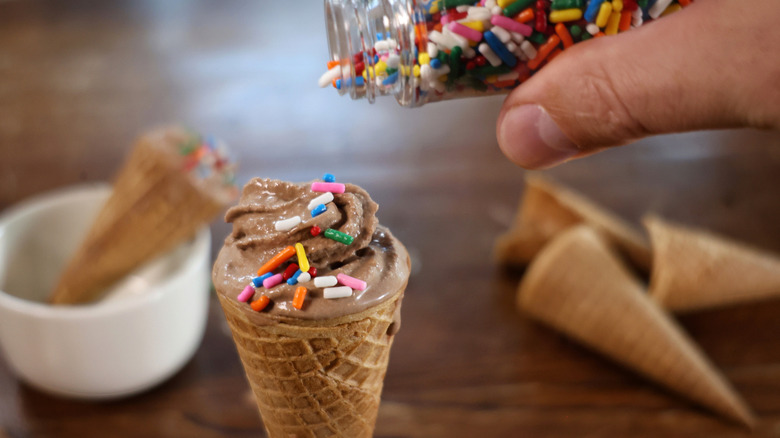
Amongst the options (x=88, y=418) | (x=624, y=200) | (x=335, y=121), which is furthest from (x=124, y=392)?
(x=624, y=200)

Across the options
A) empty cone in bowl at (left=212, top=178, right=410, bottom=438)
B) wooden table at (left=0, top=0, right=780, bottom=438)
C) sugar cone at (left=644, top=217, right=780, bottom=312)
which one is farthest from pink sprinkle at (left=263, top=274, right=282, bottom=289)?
sugar cone at (left=644, top=217, right=780, bottom=312)

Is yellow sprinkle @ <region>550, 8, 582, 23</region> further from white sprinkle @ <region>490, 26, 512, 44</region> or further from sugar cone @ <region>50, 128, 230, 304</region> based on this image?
sugar cone @ <region>50, 128, 230, 304</region>

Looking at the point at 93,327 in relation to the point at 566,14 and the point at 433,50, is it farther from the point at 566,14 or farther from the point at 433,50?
the point at 566,14

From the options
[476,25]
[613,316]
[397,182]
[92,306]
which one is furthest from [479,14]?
[397,182]

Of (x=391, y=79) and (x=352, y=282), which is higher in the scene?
(x=391, y=79)

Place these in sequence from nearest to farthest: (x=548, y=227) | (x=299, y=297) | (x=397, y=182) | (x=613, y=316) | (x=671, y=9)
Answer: (x=299, y=297) → (x=671, y=9) → (x=613, y=316) → (x=548, y=227) → (x=397, y=182)

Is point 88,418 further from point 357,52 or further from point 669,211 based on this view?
point 669,211

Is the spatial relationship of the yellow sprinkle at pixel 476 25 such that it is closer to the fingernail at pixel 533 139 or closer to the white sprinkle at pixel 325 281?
the fingernail at pixel 533 139
